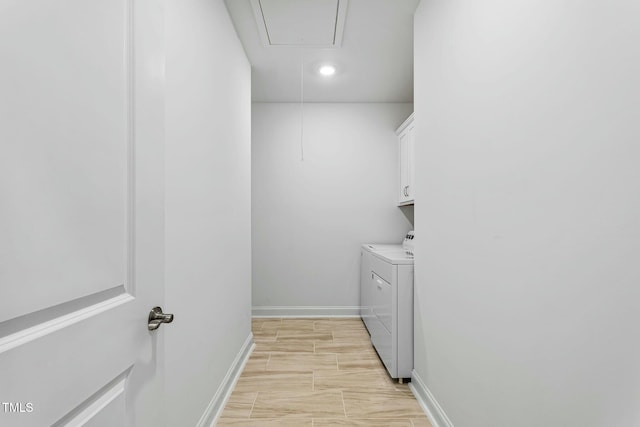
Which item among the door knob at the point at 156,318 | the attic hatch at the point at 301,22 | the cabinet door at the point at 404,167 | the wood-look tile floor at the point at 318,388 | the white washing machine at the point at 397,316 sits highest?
the attic hatch at the point at 301,22

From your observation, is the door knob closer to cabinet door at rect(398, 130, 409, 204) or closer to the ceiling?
the ceiling

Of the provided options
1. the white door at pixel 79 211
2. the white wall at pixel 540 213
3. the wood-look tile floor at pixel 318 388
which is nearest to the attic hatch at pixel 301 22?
the white wall at pixel 540 213

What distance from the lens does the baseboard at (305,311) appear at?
393 centimetres

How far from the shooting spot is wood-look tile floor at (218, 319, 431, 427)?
196 centimetres

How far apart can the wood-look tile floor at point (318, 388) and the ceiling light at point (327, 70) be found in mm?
2540

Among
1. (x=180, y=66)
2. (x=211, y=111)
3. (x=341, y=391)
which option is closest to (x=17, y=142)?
(x=180, y=66)

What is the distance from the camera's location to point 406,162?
11.6 ft

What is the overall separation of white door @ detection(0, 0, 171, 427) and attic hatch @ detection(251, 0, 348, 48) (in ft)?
4.97

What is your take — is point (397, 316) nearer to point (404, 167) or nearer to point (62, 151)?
point (404, 167)

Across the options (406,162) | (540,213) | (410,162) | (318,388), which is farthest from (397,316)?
(406,162)

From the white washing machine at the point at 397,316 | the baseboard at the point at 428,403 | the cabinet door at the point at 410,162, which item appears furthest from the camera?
the cabinet door at the point at 410,162

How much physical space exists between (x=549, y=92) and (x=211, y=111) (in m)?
1.62

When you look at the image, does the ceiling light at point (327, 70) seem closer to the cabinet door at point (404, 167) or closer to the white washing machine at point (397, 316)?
the cabinet door at point (404, 167)

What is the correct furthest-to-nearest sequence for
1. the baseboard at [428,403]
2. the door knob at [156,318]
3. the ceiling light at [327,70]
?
the ceiling light at [327,70]
the baseboard at [428,403]
the door knob at [156,318]
